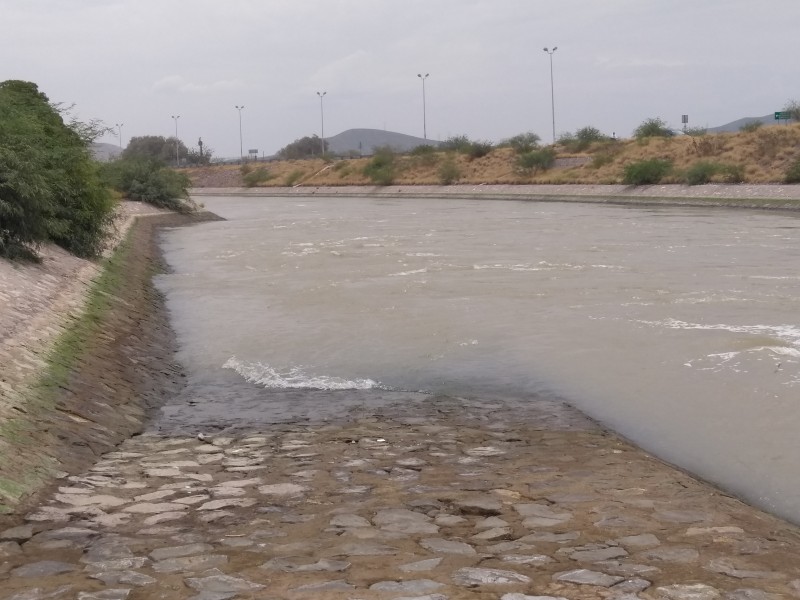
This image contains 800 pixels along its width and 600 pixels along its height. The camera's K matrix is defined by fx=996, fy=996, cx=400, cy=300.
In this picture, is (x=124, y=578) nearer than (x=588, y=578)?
No

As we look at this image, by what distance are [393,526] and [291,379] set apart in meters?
5.65

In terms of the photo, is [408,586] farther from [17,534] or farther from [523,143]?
[523,143]

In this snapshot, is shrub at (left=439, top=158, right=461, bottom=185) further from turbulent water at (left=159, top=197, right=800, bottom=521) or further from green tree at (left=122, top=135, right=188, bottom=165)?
green tree at (left=122, top=135, right=188, bottom=165)

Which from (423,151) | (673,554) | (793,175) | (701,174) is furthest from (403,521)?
(423,151)

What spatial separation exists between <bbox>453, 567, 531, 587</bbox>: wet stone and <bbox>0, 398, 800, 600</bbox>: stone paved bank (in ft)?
0.05

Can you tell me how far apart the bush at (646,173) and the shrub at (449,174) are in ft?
78.5

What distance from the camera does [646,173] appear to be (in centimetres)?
6069

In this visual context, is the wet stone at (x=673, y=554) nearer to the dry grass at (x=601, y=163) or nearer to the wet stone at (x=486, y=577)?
the wet stone at (x=486, y=577)

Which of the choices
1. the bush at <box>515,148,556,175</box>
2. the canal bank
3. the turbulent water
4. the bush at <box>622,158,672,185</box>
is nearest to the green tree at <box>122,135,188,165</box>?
the bush at <box>515,148,556,175</box>

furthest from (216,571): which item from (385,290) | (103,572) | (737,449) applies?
(385,290)

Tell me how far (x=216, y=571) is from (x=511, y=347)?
8.45 meters

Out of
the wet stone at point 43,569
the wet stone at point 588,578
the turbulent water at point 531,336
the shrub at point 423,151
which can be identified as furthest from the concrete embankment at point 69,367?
the shrub at point 423,151

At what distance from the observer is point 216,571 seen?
527cm

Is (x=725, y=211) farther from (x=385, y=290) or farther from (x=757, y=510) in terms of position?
(x=757, y=510)
